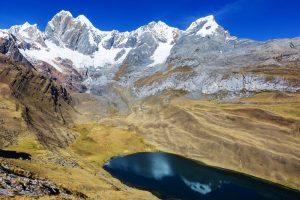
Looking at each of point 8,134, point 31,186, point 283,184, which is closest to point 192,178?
point 283,184

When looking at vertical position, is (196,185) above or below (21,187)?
below

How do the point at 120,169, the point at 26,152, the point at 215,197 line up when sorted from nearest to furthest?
the point at 215,197 → the point at 26,152 → the point at 120,169

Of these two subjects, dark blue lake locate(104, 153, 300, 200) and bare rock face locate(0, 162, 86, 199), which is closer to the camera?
bare rock face locate(0, 162, 86, 199)

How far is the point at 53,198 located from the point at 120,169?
126 meters

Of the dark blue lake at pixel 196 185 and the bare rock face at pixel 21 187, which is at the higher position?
the bare rock face at pixel 21 187

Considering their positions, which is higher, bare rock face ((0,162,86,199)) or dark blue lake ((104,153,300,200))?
bare rock face ((0,162,86,199))

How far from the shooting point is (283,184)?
A: 197 metres

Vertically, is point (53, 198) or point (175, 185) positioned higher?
point (53, 198)

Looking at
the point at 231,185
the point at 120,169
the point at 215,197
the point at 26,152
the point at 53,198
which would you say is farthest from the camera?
the point at 120,169

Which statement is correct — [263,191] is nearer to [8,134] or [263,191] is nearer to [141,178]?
[141,178]

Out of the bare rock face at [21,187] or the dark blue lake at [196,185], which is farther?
the dark blue lake at [196,185]

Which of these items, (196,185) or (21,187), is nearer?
(21,187)

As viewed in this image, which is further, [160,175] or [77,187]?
[160,175]

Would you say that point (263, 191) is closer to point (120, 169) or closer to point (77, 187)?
point (120, 169)
